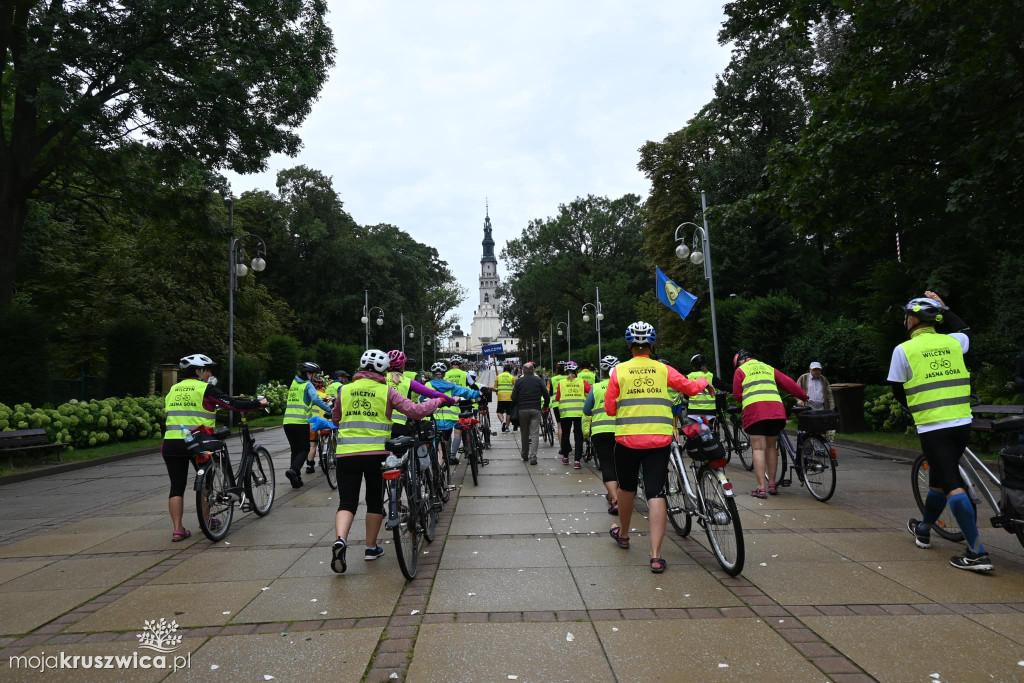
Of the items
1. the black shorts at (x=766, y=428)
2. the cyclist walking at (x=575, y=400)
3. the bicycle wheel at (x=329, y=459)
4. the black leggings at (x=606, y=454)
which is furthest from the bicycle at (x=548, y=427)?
the black leggings at (x=606, y=454)

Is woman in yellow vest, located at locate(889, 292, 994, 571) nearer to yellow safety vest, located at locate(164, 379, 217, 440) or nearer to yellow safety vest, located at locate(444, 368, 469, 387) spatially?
yellow safety vest, located at locate(164, 379, 217, 440)

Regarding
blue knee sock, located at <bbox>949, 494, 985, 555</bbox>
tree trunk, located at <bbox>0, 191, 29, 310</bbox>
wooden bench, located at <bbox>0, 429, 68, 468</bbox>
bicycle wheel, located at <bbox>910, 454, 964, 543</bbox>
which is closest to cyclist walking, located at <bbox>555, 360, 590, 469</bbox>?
bicycle wheel, located at <bbox>910, 454, 964, 543</bbox>

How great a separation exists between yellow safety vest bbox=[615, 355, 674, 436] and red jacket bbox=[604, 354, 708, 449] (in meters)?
0.03

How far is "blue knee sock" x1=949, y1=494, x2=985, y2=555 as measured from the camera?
5.36 metres

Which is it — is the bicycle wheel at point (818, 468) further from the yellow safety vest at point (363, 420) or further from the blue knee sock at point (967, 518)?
the yellow safety vest at point (363, 420)

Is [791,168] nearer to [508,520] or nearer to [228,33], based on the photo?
[508,520]

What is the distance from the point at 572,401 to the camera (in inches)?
496

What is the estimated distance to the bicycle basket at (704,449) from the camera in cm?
570

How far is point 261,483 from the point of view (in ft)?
27.7

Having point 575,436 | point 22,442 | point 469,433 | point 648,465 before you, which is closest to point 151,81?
point 22,442

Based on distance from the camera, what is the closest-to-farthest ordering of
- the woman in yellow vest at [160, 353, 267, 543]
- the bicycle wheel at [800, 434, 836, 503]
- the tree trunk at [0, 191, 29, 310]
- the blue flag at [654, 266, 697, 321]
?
the woman in yellow vest at [160, 353, 267, 543], the bicycle wheel at [800, 434, 836, 503], the tree trunk at [0, 191, 29, 310], the blue flag at [654, 266, 697, 321]

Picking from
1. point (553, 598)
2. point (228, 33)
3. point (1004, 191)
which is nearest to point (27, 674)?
point (553, 598)

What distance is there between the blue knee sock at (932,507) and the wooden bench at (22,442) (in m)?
14.3

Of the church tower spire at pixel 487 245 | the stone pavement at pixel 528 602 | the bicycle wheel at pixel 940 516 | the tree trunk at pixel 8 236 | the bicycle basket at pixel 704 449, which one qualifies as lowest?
the stone pavement at pixel 528 602
